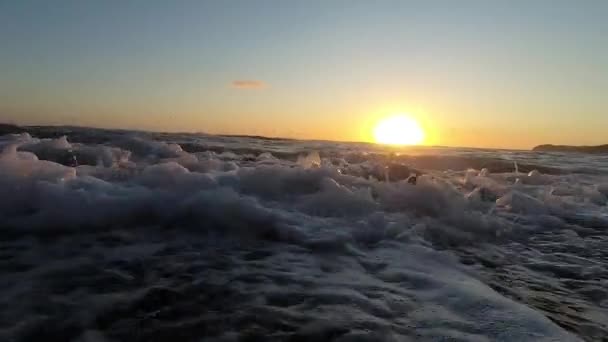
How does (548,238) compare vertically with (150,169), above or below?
→ below

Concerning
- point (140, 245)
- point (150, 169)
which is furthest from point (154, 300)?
point (150, 169)

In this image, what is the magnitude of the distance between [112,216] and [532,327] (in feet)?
13.4

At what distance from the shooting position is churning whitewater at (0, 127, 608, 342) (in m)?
2.52

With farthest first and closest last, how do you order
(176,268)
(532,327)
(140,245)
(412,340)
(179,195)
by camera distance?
(179,195)
(140,245)
(176,268)
(532,327)
(412,340)

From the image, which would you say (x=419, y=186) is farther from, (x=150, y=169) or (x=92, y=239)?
(x=92, y=239)

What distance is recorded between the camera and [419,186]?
694 cm

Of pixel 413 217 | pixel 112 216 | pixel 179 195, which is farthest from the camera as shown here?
pixel 413 217

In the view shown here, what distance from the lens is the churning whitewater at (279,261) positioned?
2.52 meters

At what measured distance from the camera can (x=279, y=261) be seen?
375 cm

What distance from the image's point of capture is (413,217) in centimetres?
592

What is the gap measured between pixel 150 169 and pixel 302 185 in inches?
91.3

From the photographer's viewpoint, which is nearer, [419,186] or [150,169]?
[150,169]

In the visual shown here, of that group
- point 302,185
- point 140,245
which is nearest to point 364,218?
point 302,185

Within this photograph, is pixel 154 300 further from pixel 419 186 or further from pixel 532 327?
pixel 419 186
